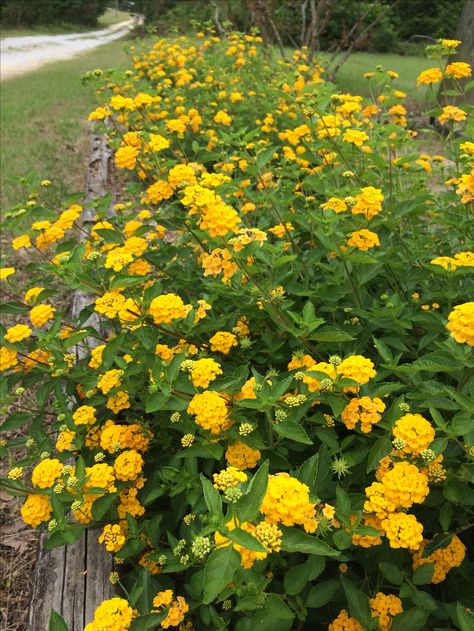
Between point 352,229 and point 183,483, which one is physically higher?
point 352,229

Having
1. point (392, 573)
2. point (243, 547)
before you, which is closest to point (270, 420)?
point (243, 547)

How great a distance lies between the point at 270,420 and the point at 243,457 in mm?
173

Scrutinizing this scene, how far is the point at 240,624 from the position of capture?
119cm

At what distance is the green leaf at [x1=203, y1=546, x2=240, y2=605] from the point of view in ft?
2.70

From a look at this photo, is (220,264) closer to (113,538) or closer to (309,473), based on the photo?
(309,473)

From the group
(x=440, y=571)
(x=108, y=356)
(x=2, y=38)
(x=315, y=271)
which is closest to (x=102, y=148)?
(x=315, y=271)

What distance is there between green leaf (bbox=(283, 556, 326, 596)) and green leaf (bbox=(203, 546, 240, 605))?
0.37m

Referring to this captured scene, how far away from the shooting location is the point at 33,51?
1609 cm

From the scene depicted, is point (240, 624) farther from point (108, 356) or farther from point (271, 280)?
point (271, 280)

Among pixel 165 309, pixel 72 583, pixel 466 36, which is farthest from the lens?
pixel 466 36

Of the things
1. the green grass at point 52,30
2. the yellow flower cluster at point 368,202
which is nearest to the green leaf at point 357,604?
the yellow flower cluster at point 368,202

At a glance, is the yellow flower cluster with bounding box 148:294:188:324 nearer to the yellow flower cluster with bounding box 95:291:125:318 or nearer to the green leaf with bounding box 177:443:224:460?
the yellow flower cluster with bounding box 95:291:125:318

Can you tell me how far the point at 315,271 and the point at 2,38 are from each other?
2209cm

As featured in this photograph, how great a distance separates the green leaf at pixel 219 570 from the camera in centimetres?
82
